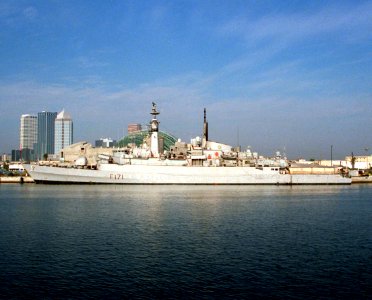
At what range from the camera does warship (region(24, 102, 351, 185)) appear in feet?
218

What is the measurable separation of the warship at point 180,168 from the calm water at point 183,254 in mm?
31554

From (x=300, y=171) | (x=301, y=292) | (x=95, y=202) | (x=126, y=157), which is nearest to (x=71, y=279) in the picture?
(x=301, y=292)

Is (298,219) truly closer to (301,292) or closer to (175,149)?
(301,292)

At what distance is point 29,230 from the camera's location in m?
25.4

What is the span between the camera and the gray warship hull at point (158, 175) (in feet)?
217

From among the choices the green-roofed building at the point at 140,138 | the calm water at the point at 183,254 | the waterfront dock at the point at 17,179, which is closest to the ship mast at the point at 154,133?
the waterfront dock at the point at 17,179

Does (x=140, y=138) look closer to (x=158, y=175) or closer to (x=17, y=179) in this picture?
(x=17, y=179)

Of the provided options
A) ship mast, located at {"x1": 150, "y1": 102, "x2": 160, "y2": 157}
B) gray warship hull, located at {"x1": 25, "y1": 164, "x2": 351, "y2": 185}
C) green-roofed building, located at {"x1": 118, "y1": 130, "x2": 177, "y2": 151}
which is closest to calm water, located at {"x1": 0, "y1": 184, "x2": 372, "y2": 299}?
gray warship hull, located at {"x1": 25, "y1": 164, "x2": 351, "y2": 185}

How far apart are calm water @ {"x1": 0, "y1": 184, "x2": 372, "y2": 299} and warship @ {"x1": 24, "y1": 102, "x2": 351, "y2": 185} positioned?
31554mm

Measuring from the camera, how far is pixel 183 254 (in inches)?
776

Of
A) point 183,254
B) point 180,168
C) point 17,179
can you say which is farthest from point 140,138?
point 183,254

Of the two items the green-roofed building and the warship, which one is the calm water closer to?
the warship

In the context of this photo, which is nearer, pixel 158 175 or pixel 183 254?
pixel 183 254

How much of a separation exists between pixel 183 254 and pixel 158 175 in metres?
48.0
